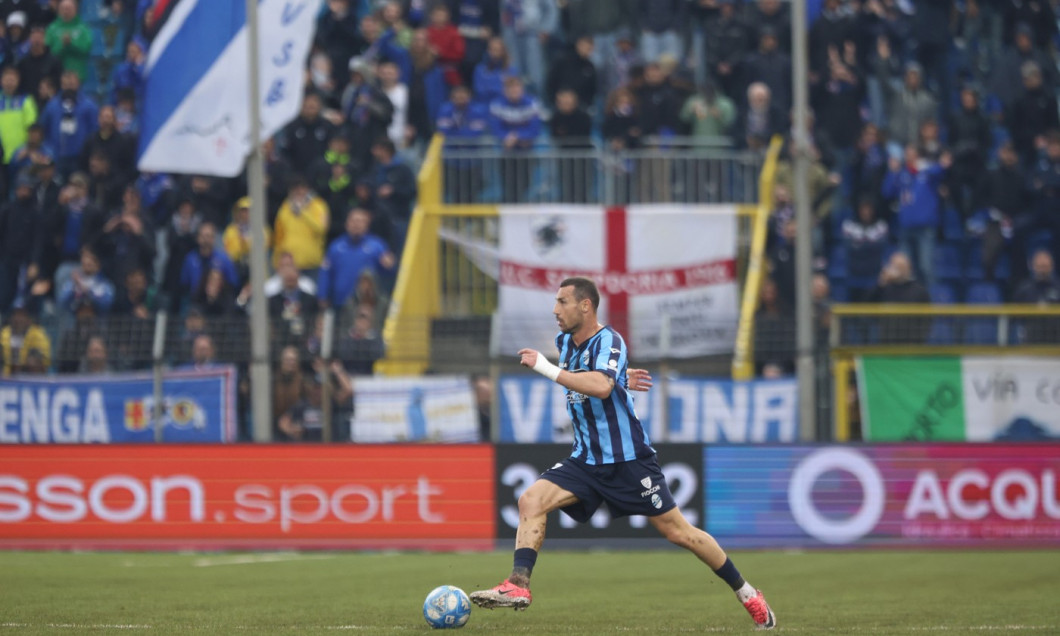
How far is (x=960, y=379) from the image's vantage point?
17984 millimetres

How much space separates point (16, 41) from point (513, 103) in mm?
6422

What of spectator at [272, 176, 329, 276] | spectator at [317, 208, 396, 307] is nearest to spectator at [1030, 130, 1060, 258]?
spectator at [317, 208, 396, 307]

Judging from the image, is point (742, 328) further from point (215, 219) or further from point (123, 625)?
point (123, 625)

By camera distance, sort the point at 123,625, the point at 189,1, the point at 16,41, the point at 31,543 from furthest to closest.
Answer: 1. the point at 16,41
2. the point at 189,1
3. the point at 31,543
4. the point at 123,625

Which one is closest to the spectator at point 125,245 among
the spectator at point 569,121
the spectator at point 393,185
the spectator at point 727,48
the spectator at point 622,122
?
the spectator at point 393,185

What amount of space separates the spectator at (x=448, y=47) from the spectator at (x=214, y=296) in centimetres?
481

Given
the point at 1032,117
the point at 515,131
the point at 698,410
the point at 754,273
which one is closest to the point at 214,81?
the point at 515,131

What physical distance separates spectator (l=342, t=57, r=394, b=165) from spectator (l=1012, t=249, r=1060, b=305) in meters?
8.45

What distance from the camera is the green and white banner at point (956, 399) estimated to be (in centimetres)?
1791

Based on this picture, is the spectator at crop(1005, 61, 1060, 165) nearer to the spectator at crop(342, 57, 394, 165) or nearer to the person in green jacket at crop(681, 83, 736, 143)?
the person in green jacket at crop(681, 83, 736, 143)

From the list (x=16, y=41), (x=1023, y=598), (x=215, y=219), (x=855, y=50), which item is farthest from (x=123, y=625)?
(x=855, y=50)

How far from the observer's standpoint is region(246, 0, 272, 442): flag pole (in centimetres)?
1736

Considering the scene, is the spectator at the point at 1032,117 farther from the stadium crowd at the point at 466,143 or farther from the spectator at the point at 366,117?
the spectator at the point at 366,117

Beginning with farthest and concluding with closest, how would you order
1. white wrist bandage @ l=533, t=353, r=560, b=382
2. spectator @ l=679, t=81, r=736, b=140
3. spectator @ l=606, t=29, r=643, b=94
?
spectator @ l=606, t=29, r=643, b=94 → spectator @ l=679, t=81, r=736, b=140 → white wrist bandage @ l=533, t=353, r=560, b=382
